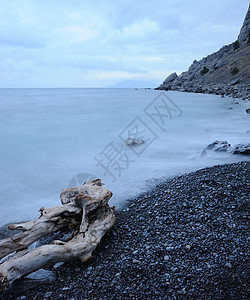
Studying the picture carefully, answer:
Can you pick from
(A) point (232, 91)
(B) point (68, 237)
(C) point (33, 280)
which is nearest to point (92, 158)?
(B) point (68, 237)

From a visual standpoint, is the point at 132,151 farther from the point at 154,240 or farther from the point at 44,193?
the point at 154,240

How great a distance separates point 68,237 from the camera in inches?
123

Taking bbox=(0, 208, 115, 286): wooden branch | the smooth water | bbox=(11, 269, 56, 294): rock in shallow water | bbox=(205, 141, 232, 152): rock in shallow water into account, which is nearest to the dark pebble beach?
bbox=(11, 269, 56, 294): rock in shallow water

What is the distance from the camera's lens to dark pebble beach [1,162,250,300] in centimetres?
242

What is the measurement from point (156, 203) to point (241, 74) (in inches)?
1621

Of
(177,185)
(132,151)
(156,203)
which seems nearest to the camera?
(156,203)

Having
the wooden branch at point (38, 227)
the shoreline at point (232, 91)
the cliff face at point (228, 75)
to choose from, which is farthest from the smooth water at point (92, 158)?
the cliff face at point (228, 75)

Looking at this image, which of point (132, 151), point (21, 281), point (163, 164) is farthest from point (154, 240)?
point (132, 151)

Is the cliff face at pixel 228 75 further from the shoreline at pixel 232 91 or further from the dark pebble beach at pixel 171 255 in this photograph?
the dark pebble beach at pixel 171 255

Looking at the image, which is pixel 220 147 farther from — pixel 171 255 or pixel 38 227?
pixel 38 227

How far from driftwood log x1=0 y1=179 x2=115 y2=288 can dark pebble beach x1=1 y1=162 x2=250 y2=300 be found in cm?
21

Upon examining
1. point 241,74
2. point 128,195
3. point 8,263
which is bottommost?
point 128,195

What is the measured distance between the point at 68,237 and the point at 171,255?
1.33 meters

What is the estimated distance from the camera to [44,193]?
211 inches
